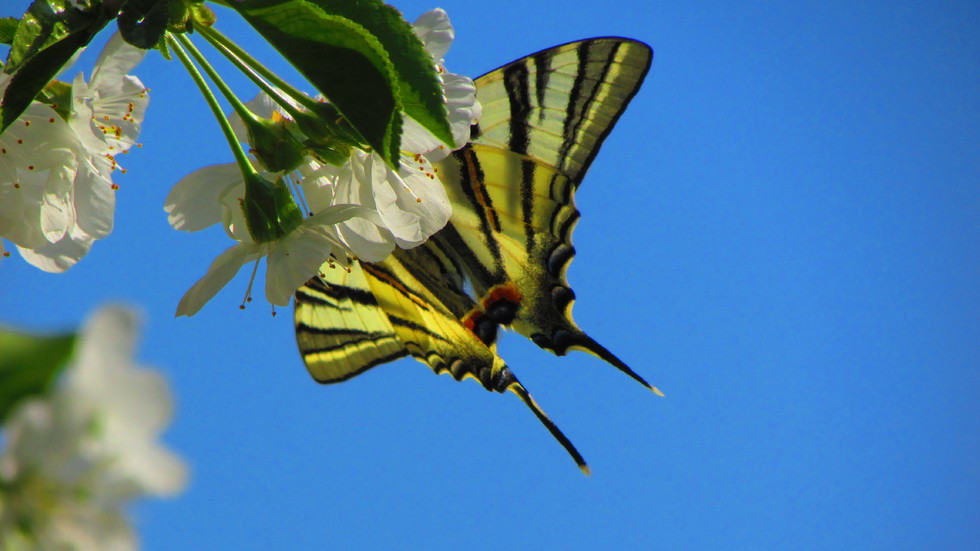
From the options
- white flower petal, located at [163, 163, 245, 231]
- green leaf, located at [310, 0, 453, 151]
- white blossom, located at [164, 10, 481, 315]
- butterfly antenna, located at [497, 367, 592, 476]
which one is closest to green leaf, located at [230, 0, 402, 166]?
green leaf, located at [310, 0, 453, 151]

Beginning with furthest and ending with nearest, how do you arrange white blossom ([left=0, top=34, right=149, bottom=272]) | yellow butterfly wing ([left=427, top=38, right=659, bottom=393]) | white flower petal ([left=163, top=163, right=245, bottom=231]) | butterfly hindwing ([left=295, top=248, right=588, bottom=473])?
butterfly hindwing ([left=295, top=248, right=588, bottom=473]) < yellow butterfly wing ([left=427, top=38, right=659, bottom=393]) < white flower petal ([left=163, top=163, right=245, bottom=231]) < white blossom ([left=0, top=34, right=149, bottom=272])

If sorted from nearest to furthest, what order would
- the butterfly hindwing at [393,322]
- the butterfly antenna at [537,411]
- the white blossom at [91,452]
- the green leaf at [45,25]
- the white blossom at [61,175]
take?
the white blossom at [91,452] < the green leaf at [45,25] < the white blossom at [61,175] < the butterfly antenna at [537,411] < the butterfly hindwing at [393,322]

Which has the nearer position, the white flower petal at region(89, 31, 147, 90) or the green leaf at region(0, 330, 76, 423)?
the green leaf at region(0, 330, 76, 423)

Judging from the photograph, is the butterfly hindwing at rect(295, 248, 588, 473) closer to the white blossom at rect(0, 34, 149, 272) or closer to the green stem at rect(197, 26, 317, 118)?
the white blossom at rect(0, 34, 149, 272)

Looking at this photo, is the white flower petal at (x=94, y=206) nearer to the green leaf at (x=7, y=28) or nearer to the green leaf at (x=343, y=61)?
the green leaf at (x=7, y=28)

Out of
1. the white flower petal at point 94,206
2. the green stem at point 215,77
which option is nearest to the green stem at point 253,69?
the green stem at point 215,77

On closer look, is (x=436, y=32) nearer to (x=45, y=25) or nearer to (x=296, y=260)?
(x=296, y=260)
